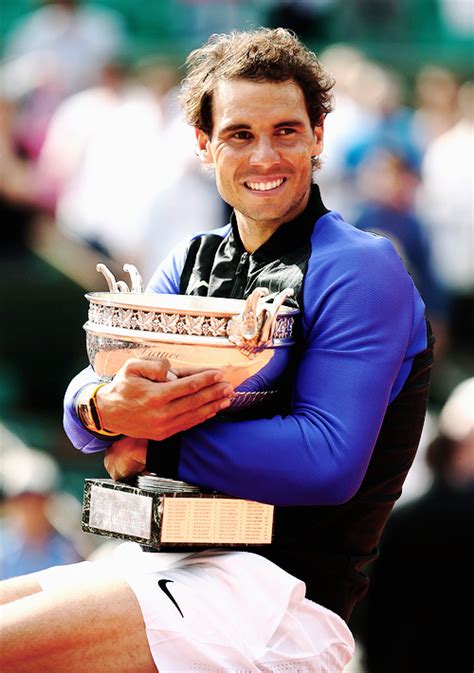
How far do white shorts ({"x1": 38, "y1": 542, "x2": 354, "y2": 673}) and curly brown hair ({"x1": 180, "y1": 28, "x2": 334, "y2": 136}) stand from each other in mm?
1022

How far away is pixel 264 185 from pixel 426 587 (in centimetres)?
260

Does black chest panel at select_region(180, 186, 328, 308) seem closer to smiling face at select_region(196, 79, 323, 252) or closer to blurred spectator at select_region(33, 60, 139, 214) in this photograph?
smiling face at select_region(196, 79, 323, 252)

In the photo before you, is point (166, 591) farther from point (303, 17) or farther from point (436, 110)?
point (303, 17)

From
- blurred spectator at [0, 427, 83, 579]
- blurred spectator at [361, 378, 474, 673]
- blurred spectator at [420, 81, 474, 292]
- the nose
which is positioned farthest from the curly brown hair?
blurred spectator at [420, 81, 474, 292]

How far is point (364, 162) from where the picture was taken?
340 inches

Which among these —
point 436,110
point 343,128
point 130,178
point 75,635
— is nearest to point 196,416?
point 75,635

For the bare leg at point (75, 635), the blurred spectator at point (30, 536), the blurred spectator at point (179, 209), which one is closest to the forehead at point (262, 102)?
the bare leg at point (75, 635)

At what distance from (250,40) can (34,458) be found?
5.30m

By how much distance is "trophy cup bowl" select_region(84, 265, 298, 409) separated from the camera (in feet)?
9.22

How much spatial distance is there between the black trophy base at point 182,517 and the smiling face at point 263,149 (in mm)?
640

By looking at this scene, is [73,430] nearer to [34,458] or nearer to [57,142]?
[34,458]

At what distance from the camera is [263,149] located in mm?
3074

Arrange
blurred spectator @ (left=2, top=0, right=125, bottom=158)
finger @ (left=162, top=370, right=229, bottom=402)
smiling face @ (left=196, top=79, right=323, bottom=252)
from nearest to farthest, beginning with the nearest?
finger @ (left=162, top=370, right=229, bottom=402) → smiling face @ (left=196, top=79, right=323, bottom=252) → blurred spectator @ (left=2, top=0, right=125, bottom=158)

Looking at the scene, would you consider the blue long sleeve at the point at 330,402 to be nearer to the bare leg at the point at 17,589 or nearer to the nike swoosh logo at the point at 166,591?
the nike swoosh logo at the point at 166,591
